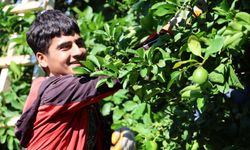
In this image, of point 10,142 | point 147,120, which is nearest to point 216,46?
point 147,120

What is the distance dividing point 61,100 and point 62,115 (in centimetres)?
6

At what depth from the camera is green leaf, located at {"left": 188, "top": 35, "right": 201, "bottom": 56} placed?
93 centimetres

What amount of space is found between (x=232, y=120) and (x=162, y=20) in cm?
35

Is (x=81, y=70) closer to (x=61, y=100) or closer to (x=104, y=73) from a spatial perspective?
(x=104, y=73)

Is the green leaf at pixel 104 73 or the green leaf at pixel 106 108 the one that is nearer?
the green leaf at pixel 104 73

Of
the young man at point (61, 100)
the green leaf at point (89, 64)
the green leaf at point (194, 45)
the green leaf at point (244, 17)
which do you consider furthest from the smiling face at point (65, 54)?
the green leaf at point (244, 17)

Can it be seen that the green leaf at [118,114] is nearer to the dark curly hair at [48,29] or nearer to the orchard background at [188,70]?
the orchard background at [188,70]

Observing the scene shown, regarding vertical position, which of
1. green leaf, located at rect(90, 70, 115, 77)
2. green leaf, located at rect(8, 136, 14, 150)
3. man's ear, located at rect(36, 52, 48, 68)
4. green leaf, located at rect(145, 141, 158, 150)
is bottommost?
green leaf, located at rect(8, 136, 14, 150)

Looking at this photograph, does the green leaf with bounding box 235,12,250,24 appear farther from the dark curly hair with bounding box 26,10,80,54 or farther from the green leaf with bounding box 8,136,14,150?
the green leaf with bounding box 8,136,14,150

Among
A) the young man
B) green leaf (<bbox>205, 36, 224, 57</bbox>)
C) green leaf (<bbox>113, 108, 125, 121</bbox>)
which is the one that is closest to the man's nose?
the young man

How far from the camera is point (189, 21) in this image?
1.14 meters

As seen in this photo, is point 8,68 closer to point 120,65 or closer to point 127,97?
point 127,97

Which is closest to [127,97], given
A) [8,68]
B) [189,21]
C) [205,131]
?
[8,68]

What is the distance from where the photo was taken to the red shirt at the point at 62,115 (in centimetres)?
119
